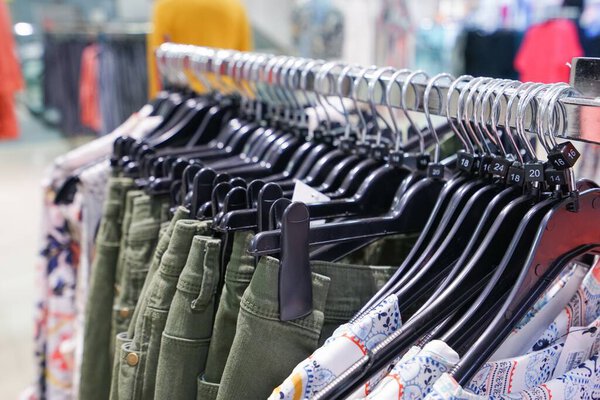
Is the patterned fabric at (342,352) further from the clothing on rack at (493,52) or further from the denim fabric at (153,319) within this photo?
the clothing on rack at (493,52)

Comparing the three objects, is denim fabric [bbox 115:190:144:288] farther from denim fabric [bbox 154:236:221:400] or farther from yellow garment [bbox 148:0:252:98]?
yellow garment [bbox 148:0:252:98]

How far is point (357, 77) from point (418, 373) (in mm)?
439

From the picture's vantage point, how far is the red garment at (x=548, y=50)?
2871 mm

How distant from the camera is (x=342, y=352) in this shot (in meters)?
0.58

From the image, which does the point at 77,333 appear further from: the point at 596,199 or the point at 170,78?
the point at 596,199

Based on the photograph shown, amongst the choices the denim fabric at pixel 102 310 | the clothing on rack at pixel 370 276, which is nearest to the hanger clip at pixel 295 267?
the clothing on rack at pixel 370 276

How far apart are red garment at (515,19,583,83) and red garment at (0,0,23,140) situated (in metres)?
2.09

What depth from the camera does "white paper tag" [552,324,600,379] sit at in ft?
2.14

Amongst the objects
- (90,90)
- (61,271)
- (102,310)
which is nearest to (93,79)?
(90,90)

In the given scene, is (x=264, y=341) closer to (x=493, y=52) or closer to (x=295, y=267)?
(x=295, y=267)

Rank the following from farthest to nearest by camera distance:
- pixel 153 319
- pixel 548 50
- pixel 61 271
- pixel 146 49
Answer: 1. pixel 146 49
2. pixel 548 50
3. pixel 61 271
4. pixel 153 319

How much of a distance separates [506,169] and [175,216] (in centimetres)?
39

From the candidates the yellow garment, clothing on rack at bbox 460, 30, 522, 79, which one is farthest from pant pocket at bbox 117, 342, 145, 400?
clothing on rack at bbox 460, 30, 522, 79

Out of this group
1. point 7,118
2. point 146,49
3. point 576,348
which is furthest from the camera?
point 146,49
